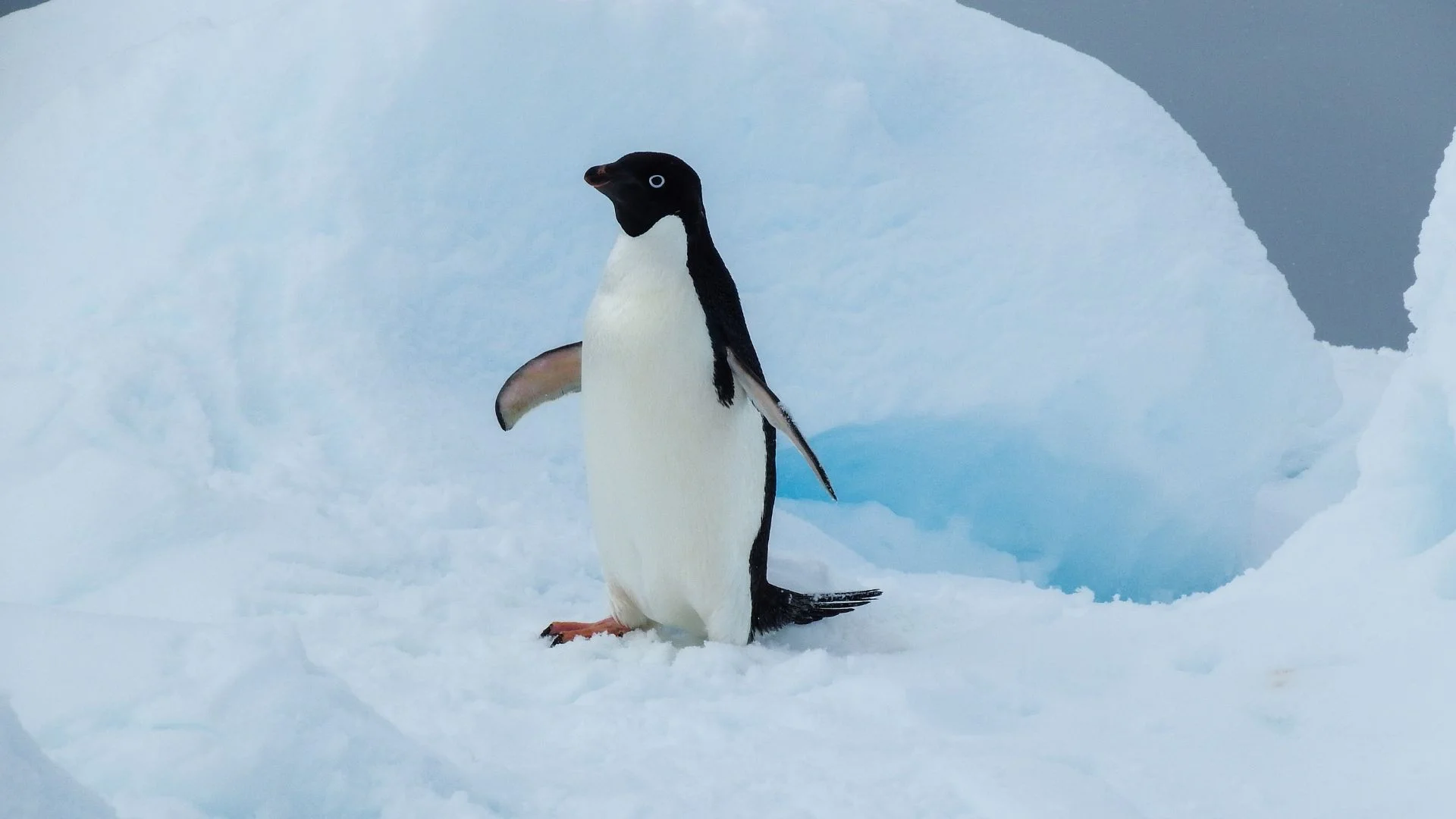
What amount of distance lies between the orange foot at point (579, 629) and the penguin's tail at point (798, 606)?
0.75 ft

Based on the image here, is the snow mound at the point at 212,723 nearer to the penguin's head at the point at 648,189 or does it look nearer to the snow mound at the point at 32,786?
the snow mound at the point at 32,786

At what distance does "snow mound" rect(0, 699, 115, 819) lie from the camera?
772 mm

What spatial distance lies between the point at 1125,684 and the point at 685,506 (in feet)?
2.29

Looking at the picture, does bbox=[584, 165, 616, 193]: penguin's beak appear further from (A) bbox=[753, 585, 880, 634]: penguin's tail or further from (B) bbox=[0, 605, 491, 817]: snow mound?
(B) bbox=[0, 605, 491, 817]: snow mound

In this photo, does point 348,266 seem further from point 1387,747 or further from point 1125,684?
point 1387,747

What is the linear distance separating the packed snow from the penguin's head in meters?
0.66

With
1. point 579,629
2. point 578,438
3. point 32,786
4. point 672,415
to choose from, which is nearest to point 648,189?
point 672,415

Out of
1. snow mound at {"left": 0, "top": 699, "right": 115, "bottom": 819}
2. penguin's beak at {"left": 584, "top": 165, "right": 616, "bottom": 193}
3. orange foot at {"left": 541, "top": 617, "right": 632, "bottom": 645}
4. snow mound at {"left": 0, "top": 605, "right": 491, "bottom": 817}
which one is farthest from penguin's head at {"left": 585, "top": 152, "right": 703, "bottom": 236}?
snow mound at {"left": 0, "top": 699, "right": 115, "bottom": 819}

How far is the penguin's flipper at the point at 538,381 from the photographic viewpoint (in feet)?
6.95

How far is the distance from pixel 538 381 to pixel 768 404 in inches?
20.7

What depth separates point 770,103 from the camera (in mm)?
3777

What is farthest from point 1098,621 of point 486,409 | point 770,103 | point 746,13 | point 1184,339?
point 746,13

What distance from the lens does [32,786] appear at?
0.78 meters

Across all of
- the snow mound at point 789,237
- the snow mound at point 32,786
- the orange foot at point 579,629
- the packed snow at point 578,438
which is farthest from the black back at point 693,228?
the snow mound at point 789,237
